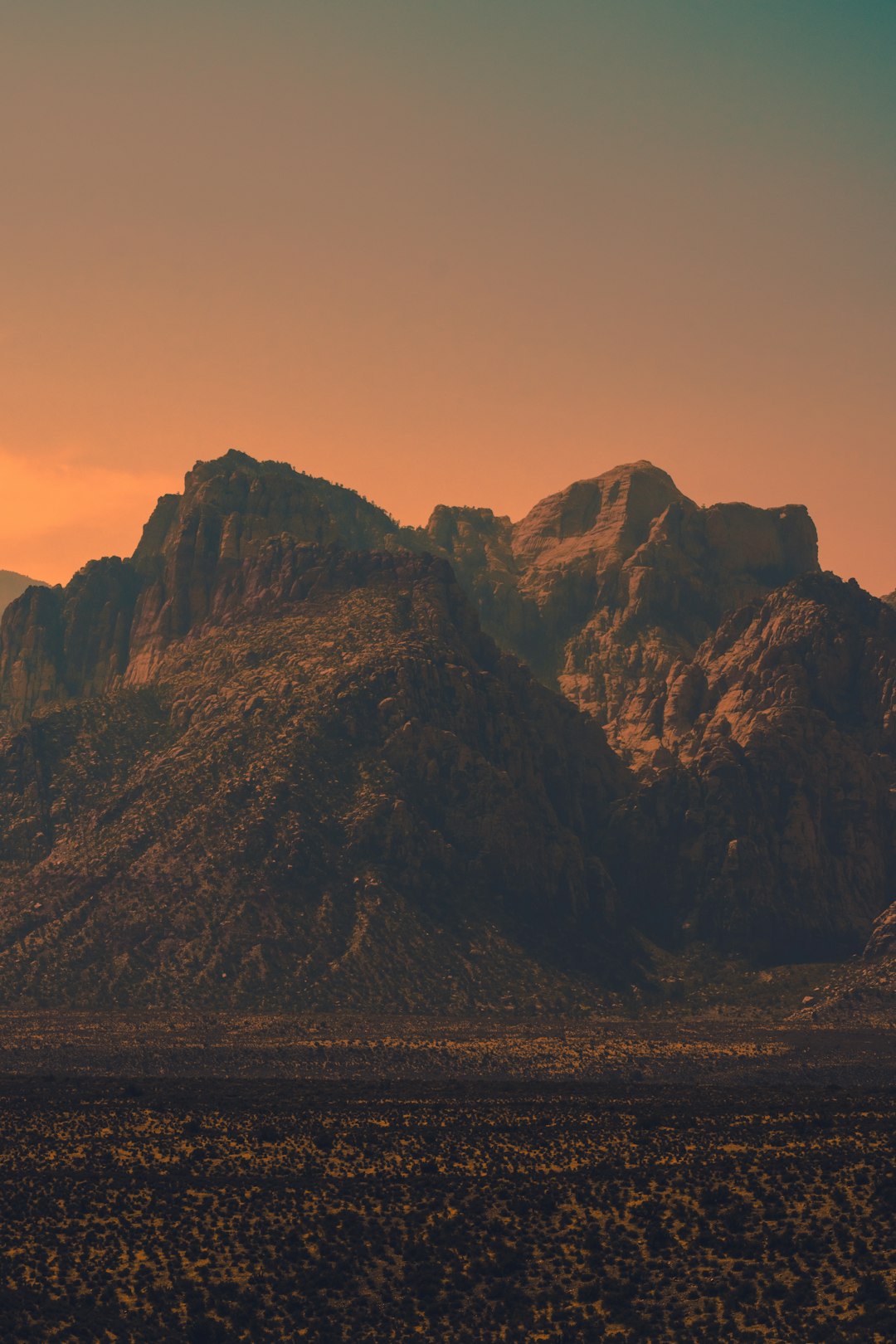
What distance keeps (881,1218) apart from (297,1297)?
42097 millimetres

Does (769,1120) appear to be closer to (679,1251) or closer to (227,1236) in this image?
(679,1251)

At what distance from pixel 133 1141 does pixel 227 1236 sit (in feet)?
63.5

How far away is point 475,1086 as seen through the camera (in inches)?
6713

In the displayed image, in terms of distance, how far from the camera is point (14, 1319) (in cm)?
11175

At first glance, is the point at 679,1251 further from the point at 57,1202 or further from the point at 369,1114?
the point at 57,1202

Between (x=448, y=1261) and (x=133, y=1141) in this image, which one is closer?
(x=448, y=1261)

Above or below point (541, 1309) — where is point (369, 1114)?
above

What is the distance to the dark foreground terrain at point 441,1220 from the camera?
115938 mm

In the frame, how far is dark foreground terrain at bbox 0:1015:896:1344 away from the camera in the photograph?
380 feet

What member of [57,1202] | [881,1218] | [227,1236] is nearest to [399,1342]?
[227,1236]

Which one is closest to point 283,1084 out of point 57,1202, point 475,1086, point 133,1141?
point 475,1086

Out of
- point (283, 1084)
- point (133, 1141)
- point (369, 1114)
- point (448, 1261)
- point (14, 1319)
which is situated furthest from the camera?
point (283, 1084)

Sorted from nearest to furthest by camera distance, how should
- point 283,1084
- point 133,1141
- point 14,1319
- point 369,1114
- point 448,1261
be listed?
point 14,1319
point 448,1261
point 133,1141
point 369,1114
point 283,1084

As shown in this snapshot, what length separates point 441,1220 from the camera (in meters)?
128
